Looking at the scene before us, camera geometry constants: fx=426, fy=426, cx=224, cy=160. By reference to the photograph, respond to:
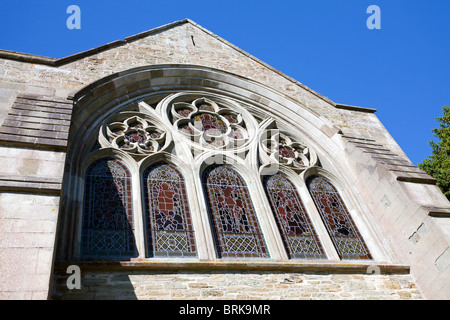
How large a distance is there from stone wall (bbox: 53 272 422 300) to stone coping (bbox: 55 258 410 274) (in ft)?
0.21

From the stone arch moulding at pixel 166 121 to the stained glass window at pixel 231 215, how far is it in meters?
0.21

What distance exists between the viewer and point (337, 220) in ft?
25.0

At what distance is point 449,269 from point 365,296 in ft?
3.99

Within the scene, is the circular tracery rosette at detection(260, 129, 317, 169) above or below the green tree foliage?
below

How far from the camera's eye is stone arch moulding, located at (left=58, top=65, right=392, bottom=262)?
645 cm

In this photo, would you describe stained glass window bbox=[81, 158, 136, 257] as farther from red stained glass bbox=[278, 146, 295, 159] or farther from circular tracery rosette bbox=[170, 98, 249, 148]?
red stained glass bbox=[278, 146, 295, 159]

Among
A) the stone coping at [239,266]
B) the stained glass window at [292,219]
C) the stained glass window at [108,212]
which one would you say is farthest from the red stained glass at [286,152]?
the stained glass window at [108,212]

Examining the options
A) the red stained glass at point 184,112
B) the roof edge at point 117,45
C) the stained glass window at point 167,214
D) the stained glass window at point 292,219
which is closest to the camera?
the stained glass window at point 167,214

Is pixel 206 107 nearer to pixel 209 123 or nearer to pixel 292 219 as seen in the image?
pixel 209 123

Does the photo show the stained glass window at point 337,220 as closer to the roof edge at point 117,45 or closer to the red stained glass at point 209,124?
the red stained glass at point 209,124

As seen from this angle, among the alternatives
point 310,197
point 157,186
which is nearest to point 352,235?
point 310,197

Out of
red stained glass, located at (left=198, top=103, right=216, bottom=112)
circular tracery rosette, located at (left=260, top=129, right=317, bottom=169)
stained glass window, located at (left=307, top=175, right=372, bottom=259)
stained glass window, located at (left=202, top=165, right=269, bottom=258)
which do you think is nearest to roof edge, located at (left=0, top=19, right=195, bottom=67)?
red stained glass, located at (left=198, top=103, right=216, bottom=112)

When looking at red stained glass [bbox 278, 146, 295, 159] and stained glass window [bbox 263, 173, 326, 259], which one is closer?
stained glass window [bbox 263, 173, 326, 259]

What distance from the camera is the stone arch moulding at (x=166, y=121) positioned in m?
6.45
